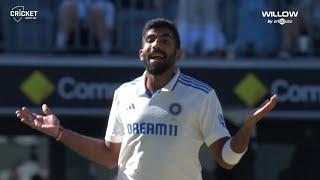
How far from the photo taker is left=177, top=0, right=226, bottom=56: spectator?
33.6ft

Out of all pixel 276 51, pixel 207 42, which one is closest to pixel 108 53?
pixel 207 42

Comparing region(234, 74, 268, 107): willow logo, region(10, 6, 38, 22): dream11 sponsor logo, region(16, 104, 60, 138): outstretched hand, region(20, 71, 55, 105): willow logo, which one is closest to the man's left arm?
region(16, 104, 60, 138): outstretched hand

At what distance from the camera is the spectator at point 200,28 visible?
10.2 metres

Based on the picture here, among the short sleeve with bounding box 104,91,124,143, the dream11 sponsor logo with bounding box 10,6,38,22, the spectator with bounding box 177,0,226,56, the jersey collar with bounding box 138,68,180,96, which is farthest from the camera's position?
the spectator with bounding box 177,0,226,56

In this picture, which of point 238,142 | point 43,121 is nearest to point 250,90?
point 43,121

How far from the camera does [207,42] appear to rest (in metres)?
10.3

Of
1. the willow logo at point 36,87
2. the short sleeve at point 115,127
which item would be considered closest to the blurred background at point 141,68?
the willow logo at point 36,87

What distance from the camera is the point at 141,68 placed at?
388 inches

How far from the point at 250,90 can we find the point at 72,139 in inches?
228

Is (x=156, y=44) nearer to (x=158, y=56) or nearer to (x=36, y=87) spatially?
(x=158, y=56)

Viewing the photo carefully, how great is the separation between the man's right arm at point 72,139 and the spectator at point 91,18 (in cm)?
601

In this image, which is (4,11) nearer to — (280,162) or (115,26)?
(115,26)

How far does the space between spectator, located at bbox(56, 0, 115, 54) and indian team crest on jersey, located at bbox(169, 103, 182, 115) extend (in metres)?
6.26

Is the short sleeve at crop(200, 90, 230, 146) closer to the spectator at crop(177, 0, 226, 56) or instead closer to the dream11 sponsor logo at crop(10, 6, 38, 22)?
the spectator at crop(177, 0, 226, 56)
